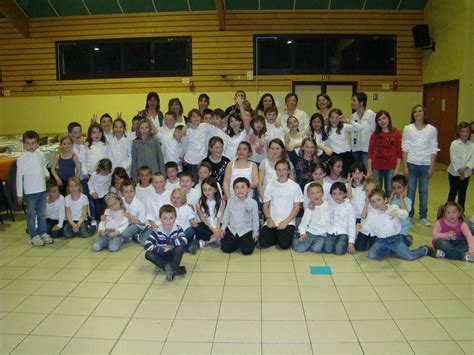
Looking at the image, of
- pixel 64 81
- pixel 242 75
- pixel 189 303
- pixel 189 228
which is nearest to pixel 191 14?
pixel 242 75

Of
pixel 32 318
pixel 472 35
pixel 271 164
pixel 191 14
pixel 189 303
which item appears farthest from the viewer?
pixel 191 14

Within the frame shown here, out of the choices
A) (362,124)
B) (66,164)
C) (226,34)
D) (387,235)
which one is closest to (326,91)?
(226,34)

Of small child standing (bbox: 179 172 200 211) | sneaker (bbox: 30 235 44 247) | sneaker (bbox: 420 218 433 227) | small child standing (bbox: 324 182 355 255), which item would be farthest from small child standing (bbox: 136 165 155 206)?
sneaker (bbox: 420 218 433 227)

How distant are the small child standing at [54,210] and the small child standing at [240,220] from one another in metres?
2.30

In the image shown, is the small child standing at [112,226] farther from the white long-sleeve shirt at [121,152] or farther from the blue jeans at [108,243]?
the white long-sleeve shirt at [121,152]

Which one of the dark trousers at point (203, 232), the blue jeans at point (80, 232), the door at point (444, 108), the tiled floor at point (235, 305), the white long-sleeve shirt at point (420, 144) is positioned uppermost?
the door at point (444, 108)

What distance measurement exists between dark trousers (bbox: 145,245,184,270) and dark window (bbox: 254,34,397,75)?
318 inches

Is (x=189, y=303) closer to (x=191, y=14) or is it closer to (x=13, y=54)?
(x=191, y=14)

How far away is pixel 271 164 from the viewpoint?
5543 mm

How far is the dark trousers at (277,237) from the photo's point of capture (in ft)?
16.5

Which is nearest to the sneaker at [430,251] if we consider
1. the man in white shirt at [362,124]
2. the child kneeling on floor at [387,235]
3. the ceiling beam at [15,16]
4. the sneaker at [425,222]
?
the child kneeling on floor at [387,235]

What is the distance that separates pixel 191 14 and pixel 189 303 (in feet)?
31.3

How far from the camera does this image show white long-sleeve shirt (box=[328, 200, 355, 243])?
4863mm

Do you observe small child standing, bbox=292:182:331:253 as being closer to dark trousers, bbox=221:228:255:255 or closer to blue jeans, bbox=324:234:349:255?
blue jeans, bbox=324:234:349:255
